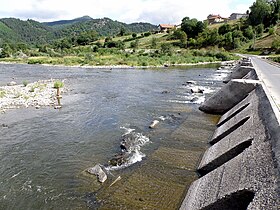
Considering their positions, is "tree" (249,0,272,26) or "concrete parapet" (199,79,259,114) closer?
"concrete parapet" (199,79,259,114)

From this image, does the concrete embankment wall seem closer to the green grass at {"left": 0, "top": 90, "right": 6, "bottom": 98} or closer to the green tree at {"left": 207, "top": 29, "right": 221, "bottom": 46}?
the green grass at {"left": 0, "top": 90, "right": 6, "bottom": 98}

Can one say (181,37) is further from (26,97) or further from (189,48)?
(26,97)

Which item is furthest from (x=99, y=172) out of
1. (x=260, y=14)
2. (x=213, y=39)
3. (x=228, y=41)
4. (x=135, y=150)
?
(x=260, y=14)

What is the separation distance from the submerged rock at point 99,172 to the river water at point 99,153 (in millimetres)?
243

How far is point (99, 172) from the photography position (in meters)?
13.5

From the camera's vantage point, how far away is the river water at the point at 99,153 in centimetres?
1160

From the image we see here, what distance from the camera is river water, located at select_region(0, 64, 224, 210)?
38.1 feet

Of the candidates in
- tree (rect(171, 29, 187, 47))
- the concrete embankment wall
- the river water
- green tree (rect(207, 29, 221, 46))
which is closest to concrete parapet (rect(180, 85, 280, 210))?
the concrete embankment wall

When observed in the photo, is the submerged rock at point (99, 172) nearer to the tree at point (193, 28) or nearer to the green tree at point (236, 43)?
the green tree at point (236, 43)

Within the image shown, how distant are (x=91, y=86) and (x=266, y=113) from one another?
30374 millimetres

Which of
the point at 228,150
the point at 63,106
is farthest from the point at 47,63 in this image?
the point at 228,150

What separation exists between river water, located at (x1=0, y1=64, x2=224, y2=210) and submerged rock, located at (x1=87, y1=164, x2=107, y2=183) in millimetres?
243

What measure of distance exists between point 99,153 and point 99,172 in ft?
8.80

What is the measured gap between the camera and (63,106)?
27.2 metres
